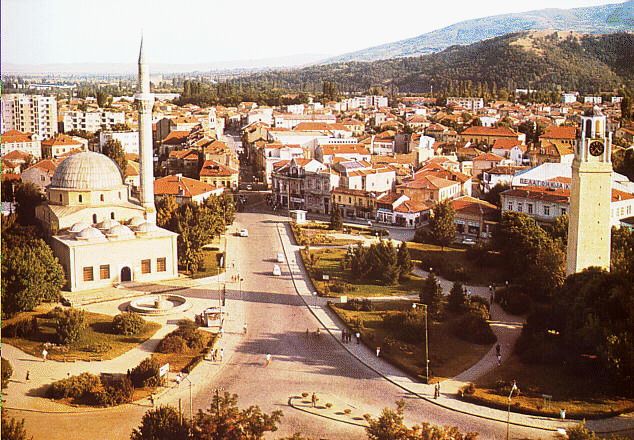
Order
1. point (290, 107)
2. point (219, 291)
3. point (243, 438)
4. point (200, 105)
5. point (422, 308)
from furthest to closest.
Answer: point (200, 105) → point (290, 107) → point (219, 291) → point (422, 308) → point (243, 438)

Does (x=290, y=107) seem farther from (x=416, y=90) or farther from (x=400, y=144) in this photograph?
(x=416, y=90)

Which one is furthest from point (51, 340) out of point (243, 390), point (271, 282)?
point (271, 282)

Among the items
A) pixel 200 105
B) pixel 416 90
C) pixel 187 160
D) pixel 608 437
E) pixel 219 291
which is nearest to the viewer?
pixel 608 437

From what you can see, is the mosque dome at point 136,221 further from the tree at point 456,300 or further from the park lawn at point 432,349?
the tree at point 456,300

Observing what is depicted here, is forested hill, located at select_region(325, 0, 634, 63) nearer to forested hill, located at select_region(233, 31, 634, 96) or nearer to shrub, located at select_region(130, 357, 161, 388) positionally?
forested hill, located at select_region(233, 31, 634, 96)

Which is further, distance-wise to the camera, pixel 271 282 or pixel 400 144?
pixel 400 144
